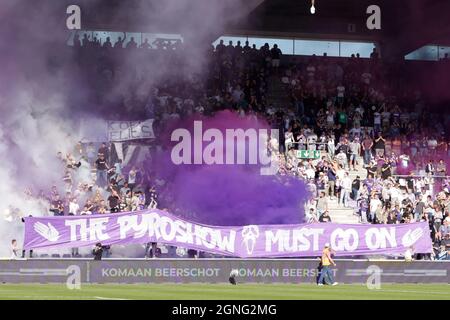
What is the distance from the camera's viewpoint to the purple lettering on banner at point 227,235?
77.2 ft

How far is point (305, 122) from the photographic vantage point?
105 ft

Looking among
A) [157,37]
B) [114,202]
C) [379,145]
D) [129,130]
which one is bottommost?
[114,202]

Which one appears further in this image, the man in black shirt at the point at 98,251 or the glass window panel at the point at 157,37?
the glass window panel at the point at 157,37

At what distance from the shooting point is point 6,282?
21.5 m

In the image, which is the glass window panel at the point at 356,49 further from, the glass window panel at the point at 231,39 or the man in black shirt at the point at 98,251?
the man in black shirt at the point at 98,251

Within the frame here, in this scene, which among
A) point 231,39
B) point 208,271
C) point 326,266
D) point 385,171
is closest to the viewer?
point 326,266

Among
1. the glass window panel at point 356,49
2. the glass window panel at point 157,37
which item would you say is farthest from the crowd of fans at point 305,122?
the glass window panel at point 356,49

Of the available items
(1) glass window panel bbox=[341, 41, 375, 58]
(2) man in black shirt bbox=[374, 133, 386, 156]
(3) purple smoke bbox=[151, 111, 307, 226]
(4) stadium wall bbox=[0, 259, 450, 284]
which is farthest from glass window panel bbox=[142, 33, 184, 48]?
(4) stadium wall bbox=[0, 259, 450, 284]

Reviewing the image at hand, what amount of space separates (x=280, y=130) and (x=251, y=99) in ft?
6.66

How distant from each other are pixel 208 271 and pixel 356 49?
55.5 ft

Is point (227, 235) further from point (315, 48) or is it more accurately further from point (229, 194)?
point (315, 48)

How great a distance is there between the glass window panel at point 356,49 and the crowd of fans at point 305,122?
0.60 meters

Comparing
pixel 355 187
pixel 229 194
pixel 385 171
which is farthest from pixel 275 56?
pixel 229 194
